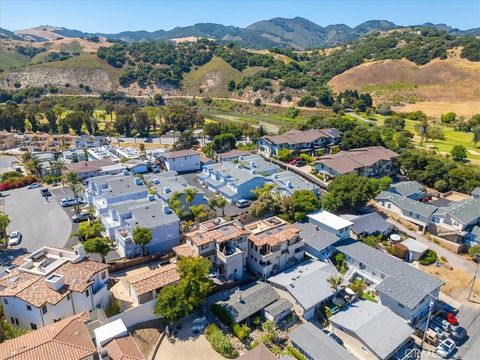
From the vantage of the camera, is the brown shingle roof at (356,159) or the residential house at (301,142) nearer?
the brown shingle roof at (356,159)

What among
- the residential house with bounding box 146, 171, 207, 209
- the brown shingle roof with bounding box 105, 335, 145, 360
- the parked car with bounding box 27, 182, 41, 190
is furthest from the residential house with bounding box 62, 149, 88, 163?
the brown shingle roof with bounding box 105, 335, 145, 360

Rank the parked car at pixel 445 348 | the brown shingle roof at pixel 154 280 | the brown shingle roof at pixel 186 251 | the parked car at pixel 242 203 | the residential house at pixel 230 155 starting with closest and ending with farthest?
the parked car at pixel 445 348 → the brown shingle roof at pixel 154 280 → the brown shingle roof at pixel 186 251 → the parked car at pixel 242 203 → the residential house at pixel 230 155

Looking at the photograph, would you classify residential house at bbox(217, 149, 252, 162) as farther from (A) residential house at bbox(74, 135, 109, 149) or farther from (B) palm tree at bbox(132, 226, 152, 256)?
(B) palm tree at bbox(132, 226, 152, 256)

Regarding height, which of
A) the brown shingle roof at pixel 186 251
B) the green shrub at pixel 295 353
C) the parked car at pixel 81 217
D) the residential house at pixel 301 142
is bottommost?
the green shrub at pixel 295 353

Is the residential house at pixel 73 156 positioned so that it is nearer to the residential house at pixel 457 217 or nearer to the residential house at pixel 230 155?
the residential house at pixel 230 155

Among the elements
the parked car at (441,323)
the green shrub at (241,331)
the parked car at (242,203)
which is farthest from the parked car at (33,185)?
the parked car at (441,323)

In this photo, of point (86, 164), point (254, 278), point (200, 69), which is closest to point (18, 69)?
point (200, 69)
